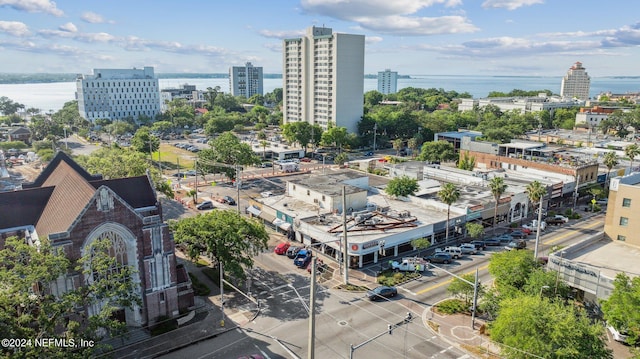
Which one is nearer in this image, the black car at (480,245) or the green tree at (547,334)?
the green tree at (547,334)

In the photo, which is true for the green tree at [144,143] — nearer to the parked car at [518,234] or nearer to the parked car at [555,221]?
the parked car at [518,234]

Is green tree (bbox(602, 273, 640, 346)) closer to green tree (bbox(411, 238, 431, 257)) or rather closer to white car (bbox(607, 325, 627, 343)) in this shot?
white car (bbox(607, 325, 627, 343))

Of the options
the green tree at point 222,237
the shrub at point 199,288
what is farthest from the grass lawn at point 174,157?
the green tree at point 222,237

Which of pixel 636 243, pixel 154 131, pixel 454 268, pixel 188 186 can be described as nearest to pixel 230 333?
pixel 454 268

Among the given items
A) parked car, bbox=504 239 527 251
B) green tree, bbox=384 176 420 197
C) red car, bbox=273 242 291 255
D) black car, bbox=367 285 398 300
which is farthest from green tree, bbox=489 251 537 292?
green tree, bbox=384 176 420 197

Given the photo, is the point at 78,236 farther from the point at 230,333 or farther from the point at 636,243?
the point at 636,243

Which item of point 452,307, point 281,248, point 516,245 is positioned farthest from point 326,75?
point 452,307

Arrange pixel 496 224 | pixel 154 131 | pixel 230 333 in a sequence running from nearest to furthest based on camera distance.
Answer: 1. pixel 230 333
2. pixel 496 224
3. pixel 154 131
